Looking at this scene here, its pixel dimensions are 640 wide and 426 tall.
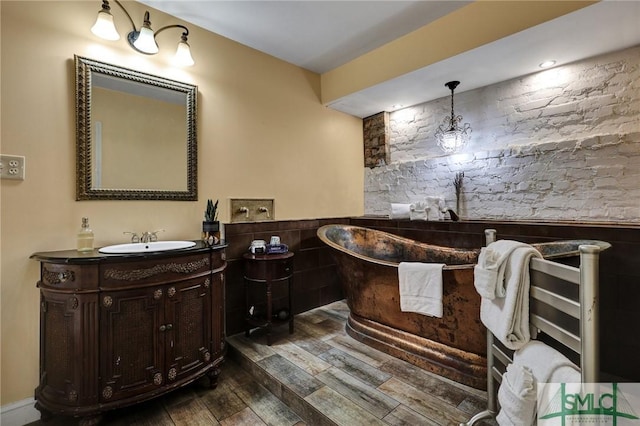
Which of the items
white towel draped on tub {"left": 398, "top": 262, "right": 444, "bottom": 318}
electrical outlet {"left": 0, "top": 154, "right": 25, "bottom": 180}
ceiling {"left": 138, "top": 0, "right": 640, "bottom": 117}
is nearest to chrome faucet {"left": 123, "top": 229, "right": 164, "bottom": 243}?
electrical outlet {"left": 0, "top": 154, "right": 25, "bottom": 180}

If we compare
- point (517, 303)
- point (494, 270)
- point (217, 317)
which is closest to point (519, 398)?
point (517, 303)

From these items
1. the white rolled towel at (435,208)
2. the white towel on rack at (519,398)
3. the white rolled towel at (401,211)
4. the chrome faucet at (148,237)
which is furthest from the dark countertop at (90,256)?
the white rolled towel at (435,208)

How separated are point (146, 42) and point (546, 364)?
271 cm

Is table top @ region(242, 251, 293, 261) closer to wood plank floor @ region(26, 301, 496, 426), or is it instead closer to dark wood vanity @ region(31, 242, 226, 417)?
dark wood vanity @ region(31, 242, 226, 417)

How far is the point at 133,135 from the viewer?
2.02 m

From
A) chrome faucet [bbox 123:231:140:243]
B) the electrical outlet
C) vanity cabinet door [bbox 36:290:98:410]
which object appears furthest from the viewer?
chrome faucet [bbox 123:231:140:243]

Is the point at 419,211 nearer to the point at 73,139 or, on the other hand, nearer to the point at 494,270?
the point at 494,270

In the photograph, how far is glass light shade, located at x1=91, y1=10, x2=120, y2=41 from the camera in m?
1.70

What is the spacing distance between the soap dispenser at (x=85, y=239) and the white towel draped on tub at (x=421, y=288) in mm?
1968

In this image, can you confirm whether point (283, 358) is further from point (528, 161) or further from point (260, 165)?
point (528, 161)

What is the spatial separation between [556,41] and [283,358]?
2.94 meters

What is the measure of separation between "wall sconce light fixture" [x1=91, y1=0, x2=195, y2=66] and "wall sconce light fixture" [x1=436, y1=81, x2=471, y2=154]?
2266 millimetres

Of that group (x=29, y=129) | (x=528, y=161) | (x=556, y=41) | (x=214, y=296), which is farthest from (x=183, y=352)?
(x=556, y=41)

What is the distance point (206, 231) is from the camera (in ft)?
6.86
